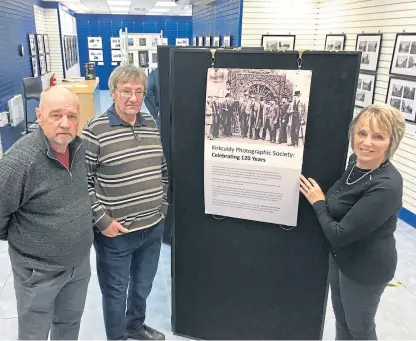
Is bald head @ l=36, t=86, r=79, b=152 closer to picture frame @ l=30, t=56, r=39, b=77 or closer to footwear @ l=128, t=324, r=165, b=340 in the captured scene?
footwear @ l=128, t=324, r=165, b=340

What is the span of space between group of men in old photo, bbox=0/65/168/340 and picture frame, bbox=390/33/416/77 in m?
3.69

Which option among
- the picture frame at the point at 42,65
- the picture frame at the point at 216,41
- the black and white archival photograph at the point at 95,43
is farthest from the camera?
the black and white archival photograph at the point at 95,43

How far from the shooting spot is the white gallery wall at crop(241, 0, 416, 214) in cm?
470

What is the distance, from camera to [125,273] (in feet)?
7.26

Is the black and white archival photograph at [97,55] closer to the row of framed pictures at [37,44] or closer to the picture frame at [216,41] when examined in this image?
A: the row of framed pictures at [37,44]

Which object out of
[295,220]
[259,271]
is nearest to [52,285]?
[259,271]

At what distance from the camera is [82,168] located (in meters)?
1.91

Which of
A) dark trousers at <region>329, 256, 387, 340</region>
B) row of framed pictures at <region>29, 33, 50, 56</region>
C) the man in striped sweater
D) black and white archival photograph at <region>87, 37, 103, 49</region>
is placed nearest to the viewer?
dark trousers at <region>329, 256, 387, 340</region>

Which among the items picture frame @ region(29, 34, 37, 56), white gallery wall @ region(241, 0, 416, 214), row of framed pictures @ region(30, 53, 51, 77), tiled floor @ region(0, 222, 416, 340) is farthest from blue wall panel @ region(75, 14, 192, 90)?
tiled floor @ region(0, 222, 416, 340)

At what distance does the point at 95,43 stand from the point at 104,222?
18.5 meters

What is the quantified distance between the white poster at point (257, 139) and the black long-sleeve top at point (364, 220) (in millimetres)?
261

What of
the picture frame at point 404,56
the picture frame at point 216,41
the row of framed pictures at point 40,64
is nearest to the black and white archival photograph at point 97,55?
the row of framed pictures at point 40,64

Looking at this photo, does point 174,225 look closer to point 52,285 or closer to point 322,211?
point 52,285

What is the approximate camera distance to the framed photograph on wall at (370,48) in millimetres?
5148
